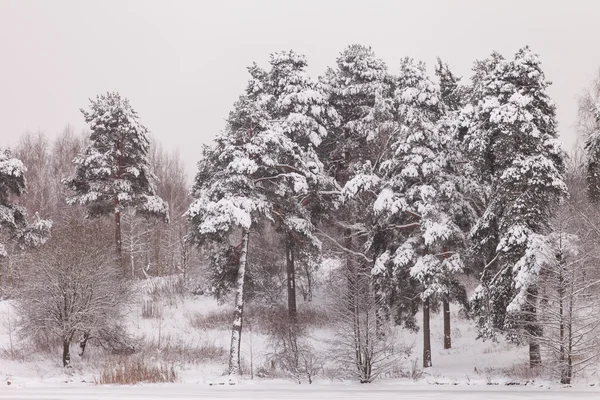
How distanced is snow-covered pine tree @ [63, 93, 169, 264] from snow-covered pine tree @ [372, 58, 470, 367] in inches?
565

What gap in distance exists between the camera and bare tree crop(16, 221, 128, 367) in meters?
18.6

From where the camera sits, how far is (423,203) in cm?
2038

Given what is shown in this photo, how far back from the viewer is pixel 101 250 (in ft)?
64.8

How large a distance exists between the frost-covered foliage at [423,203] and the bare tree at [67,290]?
11457 millimetres

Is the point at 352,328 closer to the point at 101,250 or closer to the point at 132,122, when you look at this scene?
the point at 101,250

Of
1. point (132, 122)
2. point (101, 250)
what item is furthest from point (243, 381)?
point (132, 122)

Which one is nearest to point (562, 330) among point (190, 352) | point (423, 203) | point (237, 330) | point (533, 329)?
point (533, 329)

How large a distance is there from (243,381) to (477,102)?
14.2 meters

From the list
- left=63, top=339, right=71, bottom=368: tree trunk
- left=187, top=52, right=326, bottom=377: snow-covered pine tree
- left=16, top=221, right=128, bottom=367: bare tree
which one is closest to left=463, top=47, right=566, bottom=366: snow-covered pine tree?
left=187, top=52, right=326, bottom=377: snow-covered pine tree

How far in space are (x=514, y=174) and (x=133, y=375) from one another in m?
14.9

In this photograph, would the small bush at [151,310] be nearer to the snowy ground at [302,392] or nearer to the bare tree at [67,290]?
the bare tree at [67,290]

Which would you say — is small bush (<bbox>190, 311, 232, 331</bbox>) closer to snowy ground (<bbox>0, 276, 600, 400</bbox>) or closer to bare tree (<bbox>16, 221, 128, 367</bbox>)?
snowy ground (<bbox>0, 276, 600, 400</bbox>)

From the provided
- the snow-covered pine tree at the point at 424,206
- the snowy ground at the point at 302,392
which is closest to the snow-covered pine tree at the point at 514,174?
the snow-covered pine tree at the point at 424,206

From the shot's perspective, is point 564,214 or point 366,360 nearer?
point 564,214
